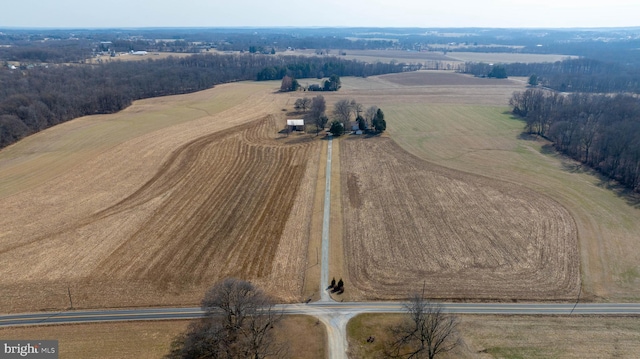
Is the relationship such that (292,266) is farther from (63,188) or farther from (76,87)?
(76,87)

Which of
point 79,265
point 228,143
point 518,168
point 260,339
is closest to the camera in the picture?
point 260,339

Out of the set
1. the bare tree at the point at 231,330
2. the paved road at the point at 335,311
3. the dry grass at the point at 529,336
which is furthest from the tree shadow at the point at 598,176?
the bare tree at the point at 231,330

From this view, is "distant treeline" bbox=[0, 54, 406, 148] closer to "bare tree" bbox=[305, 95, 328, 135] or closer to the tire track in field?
the tire track in field

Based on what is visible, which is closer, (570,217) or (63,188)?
(570,217)

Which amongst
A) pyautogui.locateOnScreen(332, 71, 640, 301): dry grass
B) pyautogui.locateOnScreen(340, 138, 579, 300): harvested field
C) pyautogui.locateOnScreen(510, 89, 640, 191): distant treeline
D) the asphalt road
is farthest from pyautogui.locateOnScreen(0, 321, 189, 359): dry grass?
pyautogui.locateOnScreen(510, 89, 640, 191): distant treeline

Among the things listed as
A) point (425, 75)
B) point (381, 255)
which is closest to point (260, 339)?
point (381, 255)

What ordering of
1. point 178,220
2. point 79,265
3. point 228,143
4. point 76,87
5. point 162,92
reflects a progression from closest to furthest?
point 79,265, point 178,220, point 228,143, point 76,87, point 162,92

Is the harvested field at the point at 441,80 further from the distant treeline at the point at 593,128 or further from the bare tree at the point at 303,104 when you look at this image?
the bare tree at the point at 303,104
